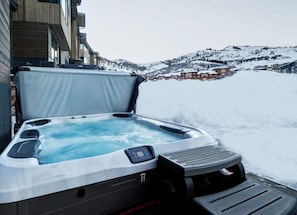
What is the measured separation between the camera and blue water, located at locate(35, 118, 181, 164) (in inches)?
83.4

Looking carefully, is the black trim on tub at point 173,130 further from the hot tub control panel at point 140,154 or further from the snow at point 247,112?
the snow at point 247,112

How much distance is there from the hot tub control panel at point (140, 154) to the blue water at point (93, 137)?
0.73 meters

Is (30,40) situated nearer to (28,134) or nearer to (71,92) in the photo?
(71,92)

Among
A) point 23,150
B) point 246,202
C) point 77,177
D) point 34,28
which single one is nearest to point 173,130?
point 246,202

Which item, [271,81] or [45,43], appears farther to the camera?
[271,81]

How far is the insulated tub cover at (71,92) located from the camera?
106 inches

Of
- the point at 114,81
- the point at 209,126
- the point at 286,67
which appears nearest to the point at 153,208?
the point at 114,81

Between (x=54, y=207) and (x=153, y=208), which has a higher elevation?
(x=54, y=207)

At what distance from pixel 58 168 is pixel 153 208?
0.73 m

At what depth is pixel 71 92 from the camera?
3066mm

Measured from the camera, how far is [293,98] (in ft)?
22.1

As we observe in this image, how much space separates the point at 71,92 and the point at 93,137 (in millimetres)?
843

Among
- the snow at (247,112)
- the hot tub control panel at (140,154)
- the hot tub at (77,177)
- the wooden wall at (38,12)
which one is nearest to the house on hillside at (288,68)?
the snow at (247,112)

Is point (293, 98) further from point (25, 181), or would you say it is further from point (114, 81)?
point (25, 181)
